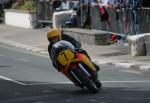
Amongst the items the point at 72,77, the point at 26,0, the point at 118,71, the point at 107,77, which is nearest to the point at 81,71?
the point at 72,77

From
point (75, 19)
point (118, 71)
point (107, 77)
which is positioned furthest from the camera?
point (75, 19)

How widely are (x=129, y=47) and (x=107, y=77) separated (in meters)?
6.87

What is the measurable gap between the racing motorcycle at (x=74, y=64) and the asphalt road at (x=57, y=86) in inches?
12.1

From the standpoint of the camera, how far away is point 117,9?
84.9ft

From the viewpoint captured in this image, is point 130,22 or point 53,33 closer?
point 53,33

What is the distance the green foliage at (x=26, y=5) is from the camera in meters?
38.2

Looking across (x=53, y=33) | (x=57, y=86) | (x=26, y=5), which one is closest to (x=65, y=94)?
(x=53, y=33)

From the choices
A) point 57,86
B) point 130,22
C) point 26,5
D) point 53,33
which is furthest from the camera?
point 26,5

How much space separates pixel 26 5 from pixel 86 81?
24931 mm

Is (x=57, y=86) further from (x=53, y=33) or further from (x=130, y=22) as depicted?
(x=130, y=22)

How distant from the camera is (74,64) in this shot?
1459 centimetres

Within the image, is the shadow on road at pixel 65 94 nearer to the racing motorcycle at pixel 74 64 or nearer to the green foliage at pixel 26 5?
the racing motorcycle at pixel 74 64

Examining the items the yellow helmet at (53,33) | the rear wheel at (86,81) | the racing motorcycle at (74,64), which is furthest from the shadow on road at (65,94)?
the yellow helmet at (53,33)

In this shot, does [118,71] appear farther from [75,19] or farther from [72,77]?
[75,19]
